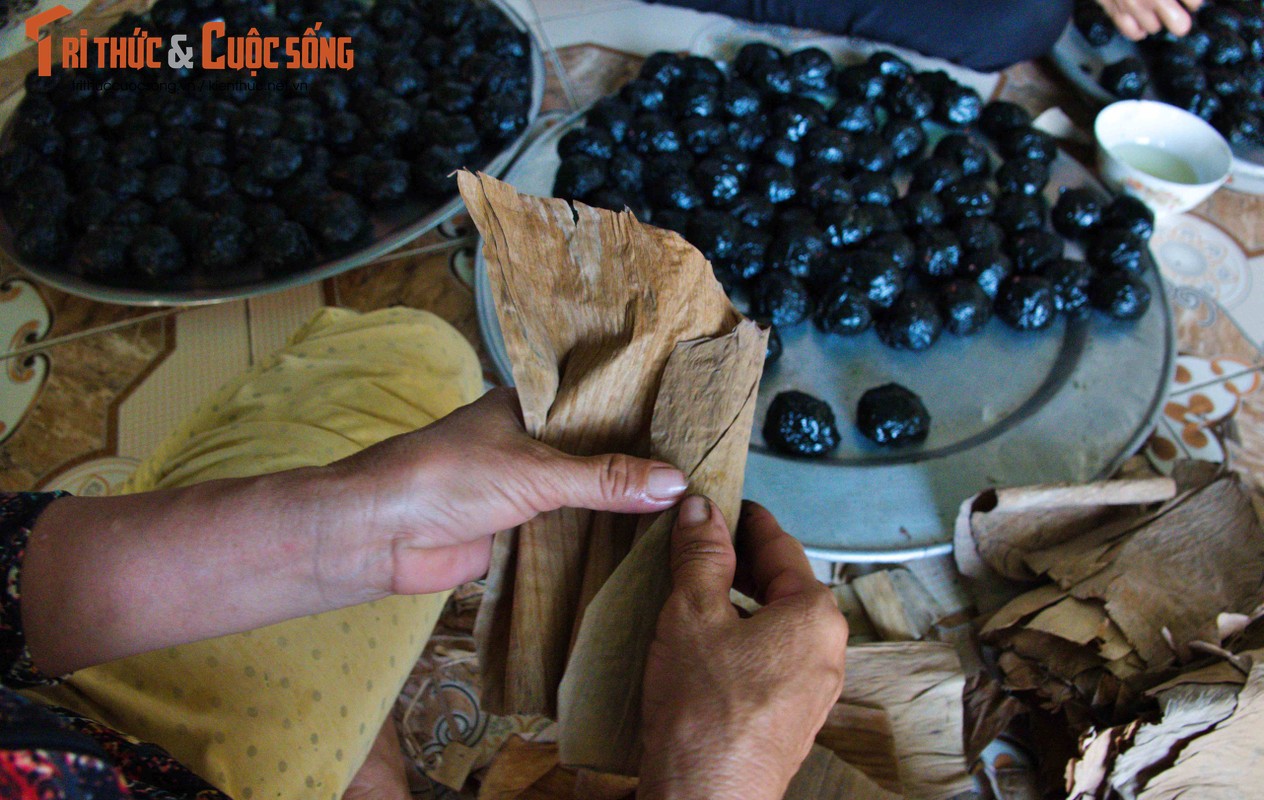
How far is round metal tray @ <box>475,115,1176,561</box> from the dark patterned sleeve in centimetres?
63

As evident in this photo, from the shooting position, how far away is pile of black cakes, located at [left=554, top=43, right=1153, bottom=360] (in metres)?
1.29

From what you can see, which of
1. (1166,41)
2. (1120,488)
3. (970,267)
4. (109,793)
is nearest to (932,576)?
(1120,488)

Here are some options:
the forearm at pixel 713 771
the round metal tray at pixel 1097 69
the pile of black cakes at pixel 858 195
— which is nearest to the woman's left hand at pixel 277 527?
the forearm at pixel 713 771

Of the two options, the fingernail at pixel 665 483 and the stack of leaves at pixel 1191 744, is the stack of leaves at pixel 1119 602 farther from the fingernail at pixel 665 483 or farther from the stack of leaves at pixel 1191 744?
the fingernail at pixel 665 483

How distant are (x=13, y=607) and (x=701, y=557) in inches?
20.0

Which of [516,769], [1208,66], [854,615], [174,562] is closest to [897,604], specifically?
[854,615]

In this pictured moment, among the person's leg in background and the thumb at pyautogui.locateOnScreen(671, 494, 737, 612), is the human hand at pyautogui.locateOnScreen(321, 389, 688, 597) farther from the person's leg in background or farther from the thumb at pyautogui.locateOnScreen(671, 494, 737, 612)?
the person's leg in background

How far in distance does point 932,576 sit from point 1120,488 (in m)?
0.26

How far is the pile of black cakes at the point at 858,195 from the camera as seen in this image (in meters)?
1.29

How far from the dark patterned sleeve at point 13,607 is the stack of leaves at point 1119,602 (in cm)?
97

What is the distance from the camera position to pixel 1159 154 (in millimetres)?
1558

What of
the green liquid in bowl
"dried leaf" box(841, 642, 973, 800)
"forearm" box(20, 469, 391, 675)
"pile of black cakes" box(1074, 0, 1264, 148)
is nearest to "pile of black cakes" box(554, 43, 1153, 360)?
the green liquid in bowl

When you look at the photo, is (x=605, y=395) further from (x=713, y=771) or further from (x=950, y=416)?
(x=950, y=416)

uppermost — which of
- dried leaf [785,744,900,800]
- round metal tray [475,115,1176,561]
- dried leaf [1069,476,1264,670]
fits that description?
round metal tray [475,115,1176,561]
